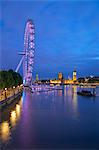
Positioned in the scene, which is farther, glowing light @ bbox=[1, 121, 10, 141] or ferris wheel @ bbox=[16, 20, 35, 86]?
ferris wheel @ bbox=[16, 20, 35, 86]

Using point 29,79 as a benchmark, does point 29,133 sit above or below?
below

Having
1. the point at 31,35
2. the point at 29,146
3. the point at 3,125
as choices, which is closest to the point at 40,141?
the point at 29,146

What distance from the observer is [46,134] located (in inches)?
395

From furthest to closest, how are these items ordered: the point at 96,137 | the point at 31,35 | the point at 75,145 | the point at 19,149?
the point at 31,35 < the point at 96,137 < the point at 75,145 < the point at 19,149

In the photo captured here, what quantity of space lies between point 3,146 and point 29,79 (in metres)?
31.5

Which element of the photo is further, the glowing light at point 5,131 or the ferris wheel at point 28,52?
the ferris wheel at point 28,52

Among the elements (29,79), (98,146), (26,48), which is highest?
(26,48)

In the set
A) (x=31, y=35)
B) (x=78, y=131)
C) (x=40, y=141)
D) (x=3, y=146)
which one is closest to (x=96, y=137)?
(x=78, y=131)

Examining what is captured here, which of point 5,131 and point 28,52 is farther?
point 28,52

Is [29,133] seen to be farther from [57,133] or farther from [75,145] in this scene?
[75,145]

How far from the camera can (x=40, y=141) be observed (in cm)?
896

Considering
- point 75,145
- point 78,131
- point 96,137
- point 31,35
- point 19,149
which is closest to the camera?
point 19,149

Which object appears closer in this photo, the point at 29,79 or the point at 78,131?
the point at 78,131

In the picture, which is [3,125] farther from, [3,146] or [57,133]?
[3,146]
